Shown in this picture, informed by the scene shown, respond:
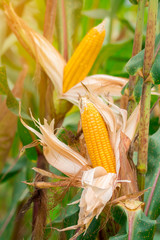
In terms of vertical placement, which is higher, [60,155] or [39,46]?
[39,46]

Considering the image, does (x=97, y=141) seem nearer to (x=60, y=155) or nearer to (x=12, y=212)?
(x=60, y=155)

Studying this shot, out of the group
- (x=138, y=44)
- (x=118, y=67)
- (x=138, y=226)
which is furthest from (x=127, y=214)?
(x=118, y=67)

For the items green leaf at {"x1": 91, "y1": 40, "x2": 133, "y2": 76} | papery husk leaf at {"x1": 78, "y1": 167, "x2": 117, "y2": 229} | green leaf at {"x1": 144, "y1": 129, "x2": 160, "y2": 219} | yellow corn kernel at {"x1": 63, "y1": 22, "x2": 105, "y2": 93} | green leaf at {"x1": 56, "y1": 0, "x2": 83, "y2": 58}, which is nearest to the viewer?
papery husk leaf at {"x1": 78, "y1": 167, "x2": 117, "y2": 229}

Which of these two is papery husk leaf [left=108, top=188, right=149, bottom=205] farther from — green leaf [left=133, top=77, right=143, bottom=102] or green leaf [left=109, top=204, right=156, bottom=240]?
green leaf [left=133, top=77, right=143, bottom=102]

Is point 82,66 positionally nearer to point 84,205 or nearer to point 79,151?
point 79,151

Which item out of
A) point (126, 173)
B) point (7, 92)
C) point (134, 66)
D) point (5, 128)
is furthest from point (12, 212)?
point (134, 66)

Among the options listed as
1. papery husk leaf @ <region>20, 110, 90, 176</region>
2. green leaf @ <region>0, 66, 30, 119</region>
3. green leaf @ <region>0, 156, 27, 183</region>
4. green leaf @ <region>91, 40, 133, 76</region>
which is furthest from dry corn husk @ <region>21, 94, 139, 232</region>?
green leaf @ <region>0, 156, 27, 183</region>
